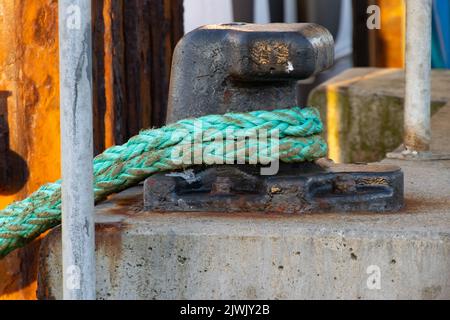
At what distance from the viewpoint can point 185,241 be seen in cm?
249

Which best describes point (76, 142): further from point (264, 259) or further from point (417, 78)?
point (417, 78)

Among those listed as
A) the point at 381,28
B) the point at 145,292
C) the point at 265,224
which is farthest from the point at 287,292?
the point at 381,28

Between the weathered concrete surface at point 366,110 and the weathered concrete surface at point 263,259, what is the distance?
2636 mm

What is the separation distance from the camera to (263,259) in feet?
8.11

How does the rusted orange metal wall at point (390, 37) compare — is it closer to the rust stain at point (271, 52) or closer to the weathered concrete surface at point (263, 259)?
the rust stain at point (271, 52)

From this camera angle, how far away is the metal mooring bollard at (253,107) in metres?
2.72

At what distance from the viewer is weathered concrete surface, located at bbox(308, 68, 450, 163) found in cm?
534

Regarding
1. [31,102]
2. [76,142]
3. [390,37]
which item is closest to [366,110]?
[31,102]

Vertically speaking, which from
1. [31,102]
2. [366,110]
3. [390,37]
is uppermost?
[31,102]

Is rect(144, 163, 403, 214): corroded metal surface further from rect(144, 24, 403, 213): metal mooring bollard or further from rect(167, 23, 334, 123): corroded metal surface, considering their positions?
rect(167, 23, 334, 123): corroded metal surface

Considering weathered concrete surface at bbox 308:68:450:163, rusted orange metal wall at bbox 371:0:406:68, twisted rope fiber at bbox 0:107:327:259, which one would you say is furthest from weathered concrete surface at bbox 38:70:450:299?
rusted orange metal wall at bbox 371:0:406:68

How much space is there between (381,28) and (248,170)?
5.96 meters

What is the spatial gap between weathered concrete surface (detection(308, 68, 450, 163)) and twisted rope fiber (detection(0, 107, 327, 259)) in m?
2.31

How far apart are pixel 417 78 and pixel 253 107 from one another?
1208 millimetres
